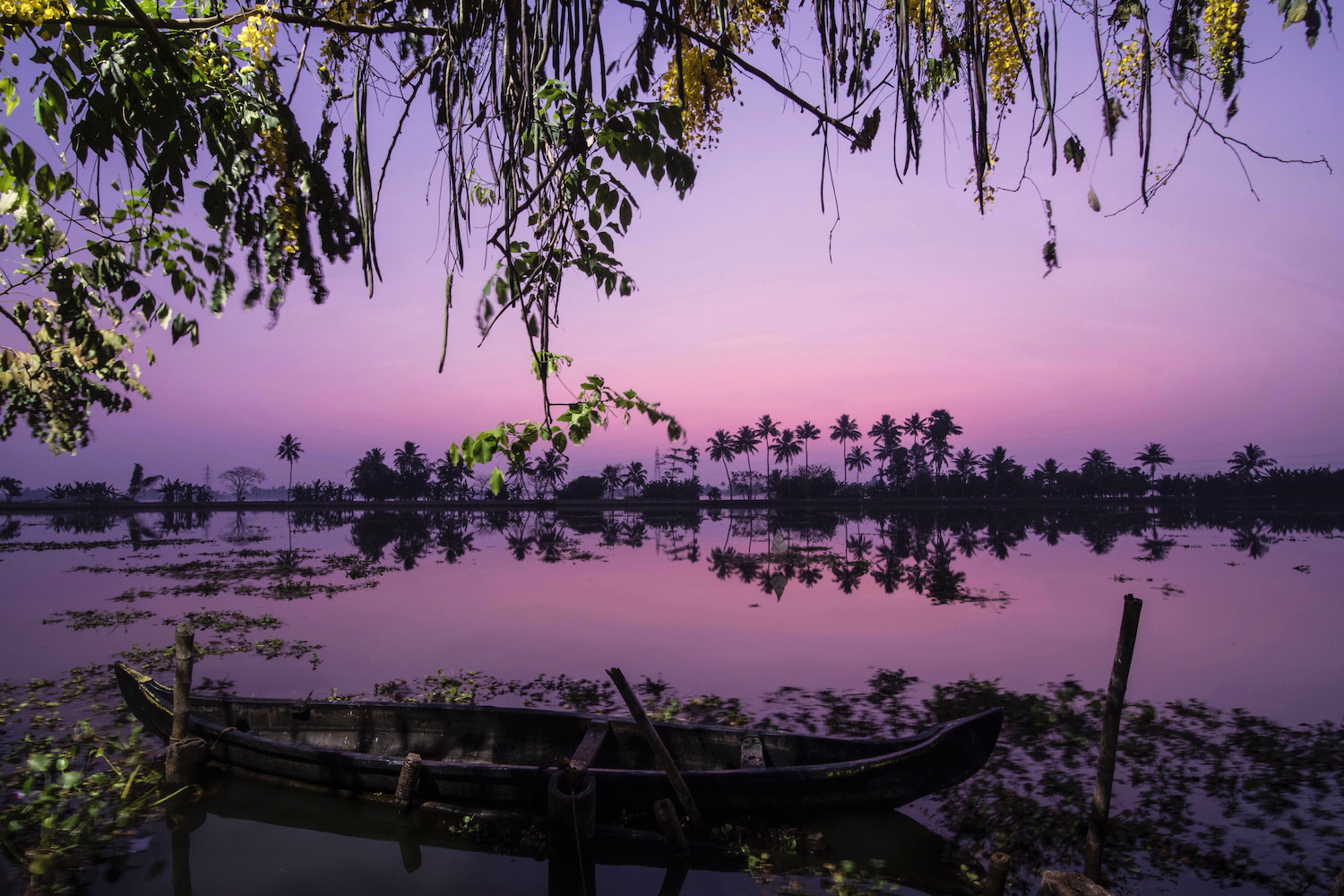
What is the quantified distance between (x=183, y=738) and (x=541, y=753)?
136 inches

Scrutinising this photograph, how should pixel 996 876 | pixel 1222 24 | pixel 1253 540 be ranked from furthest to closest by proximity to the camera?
pixel 1253 540 < pixel 996 876 < pixel 1222 24

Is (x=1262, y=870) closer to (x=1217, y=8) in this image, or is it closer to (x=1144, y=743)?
(x=1144, y=743)

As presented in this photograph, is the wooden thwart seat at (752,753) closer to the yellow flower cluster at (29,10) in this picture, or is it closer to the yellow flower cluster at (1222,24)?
the yellow flower cluster at (1222,24)

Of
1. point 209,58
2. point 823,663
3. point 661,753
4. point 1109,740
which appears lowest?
point 823,663

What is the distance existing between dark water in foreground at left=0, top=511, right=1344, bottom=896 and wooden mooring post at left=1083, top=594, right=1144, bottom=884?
1039mm

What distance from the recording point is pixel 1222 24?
1954 mm

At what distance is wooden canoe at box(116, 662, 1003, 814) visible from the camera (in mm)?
5324

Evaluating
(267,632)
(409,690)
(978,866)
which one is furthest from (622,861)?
(267,632)

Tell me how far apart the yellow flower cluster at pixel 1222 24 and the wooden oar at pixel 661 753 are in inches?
180

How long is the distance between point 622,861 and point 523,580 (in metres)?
16.5

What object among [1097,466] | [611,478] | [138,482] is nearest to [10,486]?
[138,482]

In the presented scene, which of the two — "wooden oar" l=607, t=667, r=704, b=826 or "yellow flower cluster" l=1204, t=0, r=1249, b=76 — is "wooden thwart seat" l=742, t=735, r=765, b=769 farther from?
"yellow flower cluster" l=1204, t=0, r=1249, b=76

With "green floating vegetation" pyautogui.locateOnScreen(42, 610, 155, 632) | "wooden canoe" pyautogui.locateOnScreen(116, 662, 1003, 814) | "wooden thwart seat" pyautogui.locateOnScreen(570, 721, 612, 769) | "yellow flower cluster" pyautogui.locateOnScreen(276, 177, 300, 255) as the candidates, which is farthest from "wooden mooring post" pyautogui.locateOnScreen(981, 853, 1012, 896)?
"green floating vegetation" pyautogui.locateOnScreen(42, 610, 155, 632)

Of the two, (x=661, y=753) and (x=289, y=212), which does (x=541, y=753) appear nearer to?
(x=661, y=753)
